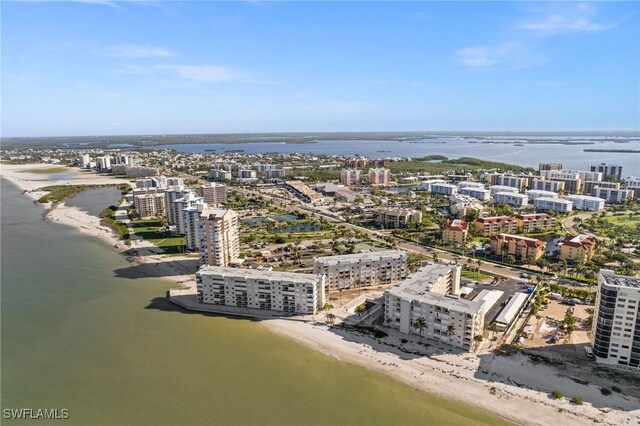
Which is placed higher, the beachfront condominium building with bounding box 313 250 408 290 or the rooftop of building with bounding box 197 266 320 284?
the rooftop of building with bounding box 197 266 320 284

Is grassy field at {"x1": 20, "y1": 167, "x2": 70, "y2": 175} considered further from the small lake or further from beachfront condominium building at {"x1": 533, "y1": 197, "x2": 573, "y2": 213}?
beachfront condominium building at {"x1": 533, "y1": 197, "x2": 573, "y2": 213}

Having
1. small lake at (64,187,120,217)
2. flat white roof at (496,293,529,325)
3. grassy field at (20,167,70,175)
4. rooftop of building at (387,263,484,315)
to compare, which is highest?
grassy field at (20,167,70,175)

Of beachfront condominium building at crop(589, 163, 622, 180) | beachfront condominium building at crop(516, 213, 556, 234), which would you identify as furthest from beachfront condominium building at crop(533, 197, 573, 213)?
beachfront condominium building at crop(589, 163, 622, 180)

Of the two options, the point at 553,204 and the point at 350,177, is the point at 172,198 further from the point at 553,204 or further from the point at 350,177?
the point at 553,204

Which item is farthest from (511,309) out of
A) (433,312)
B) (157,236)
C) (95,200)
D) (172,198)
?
(95,200)

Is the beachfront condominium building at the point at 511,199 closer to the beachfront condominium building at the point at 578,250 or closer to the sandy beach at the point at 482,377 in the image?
the beachfront condominium building at the point at 578,250

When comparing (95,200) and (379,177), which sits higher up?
(379,177)

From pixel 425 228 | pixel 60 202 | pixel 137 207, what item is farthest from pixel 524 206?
pixel 60 202
